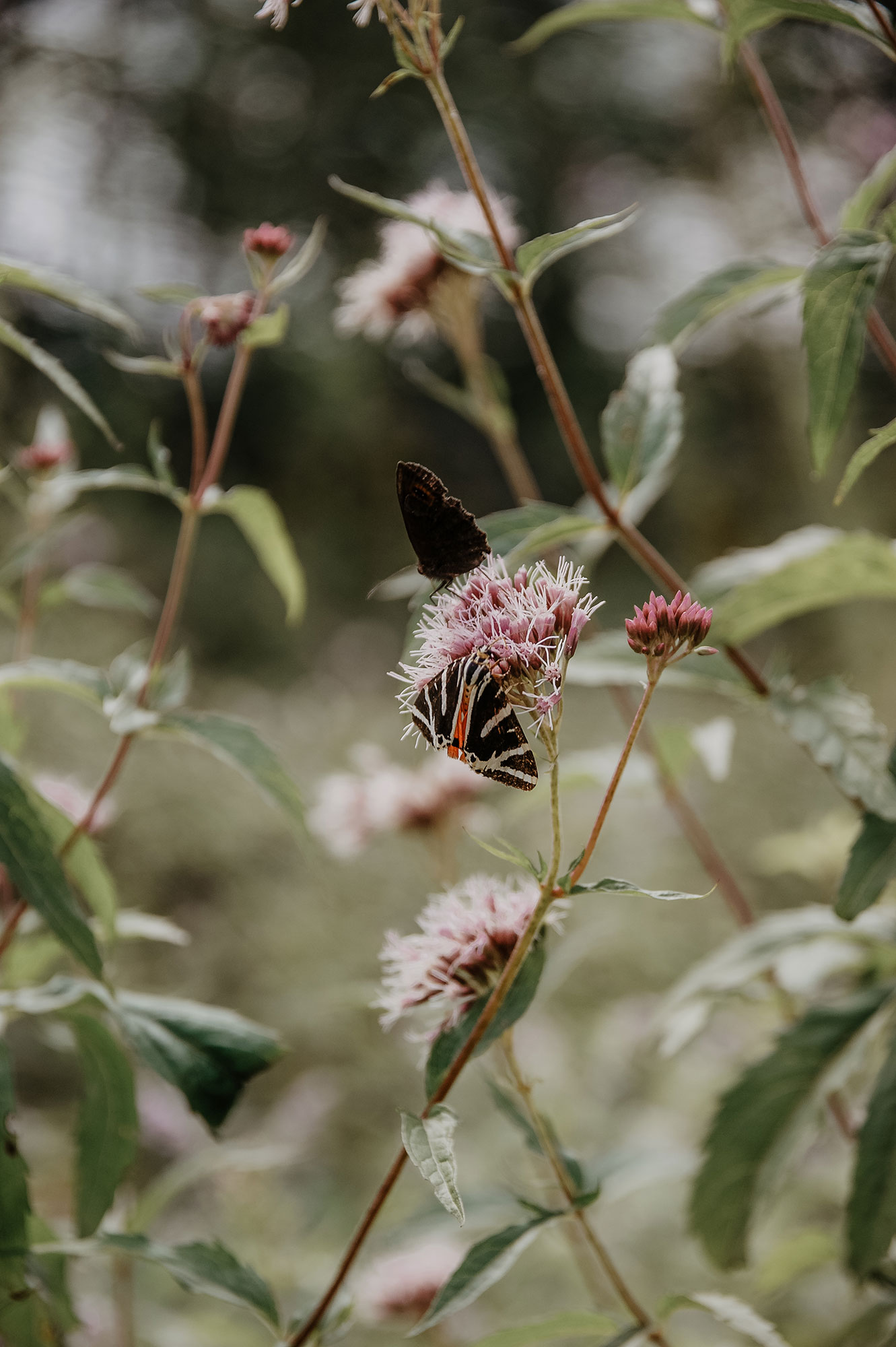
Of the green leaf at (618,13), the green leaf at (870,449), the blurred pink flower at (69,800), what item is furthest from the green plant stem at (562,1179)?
the green leaf at (618,13)

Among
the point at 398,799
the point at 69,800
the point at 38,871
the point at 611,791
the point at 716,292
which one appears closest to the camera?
the point at 611,791

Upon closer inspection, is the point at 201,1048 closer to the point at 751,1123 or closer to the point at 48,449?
the point at 751,1123

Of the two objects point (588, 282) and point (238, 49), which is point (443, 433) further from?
point (238, 49)

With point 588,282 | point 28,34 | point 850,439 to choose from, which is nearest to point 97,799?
point 850,439

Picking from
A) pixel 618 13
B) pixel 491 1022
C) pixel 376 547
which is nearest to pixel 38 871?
pixel 491 1022

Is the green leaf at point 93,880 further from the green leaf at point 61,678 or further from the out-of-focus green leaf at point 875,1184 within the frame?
the out-of-focus green leaf at point 875,1184

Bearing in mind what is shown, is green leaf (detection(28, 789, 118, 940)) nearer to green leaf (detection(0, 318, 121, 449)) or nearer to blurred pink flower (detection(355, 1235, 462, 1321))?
green leaf (detection(0, 318, 121, 449))
